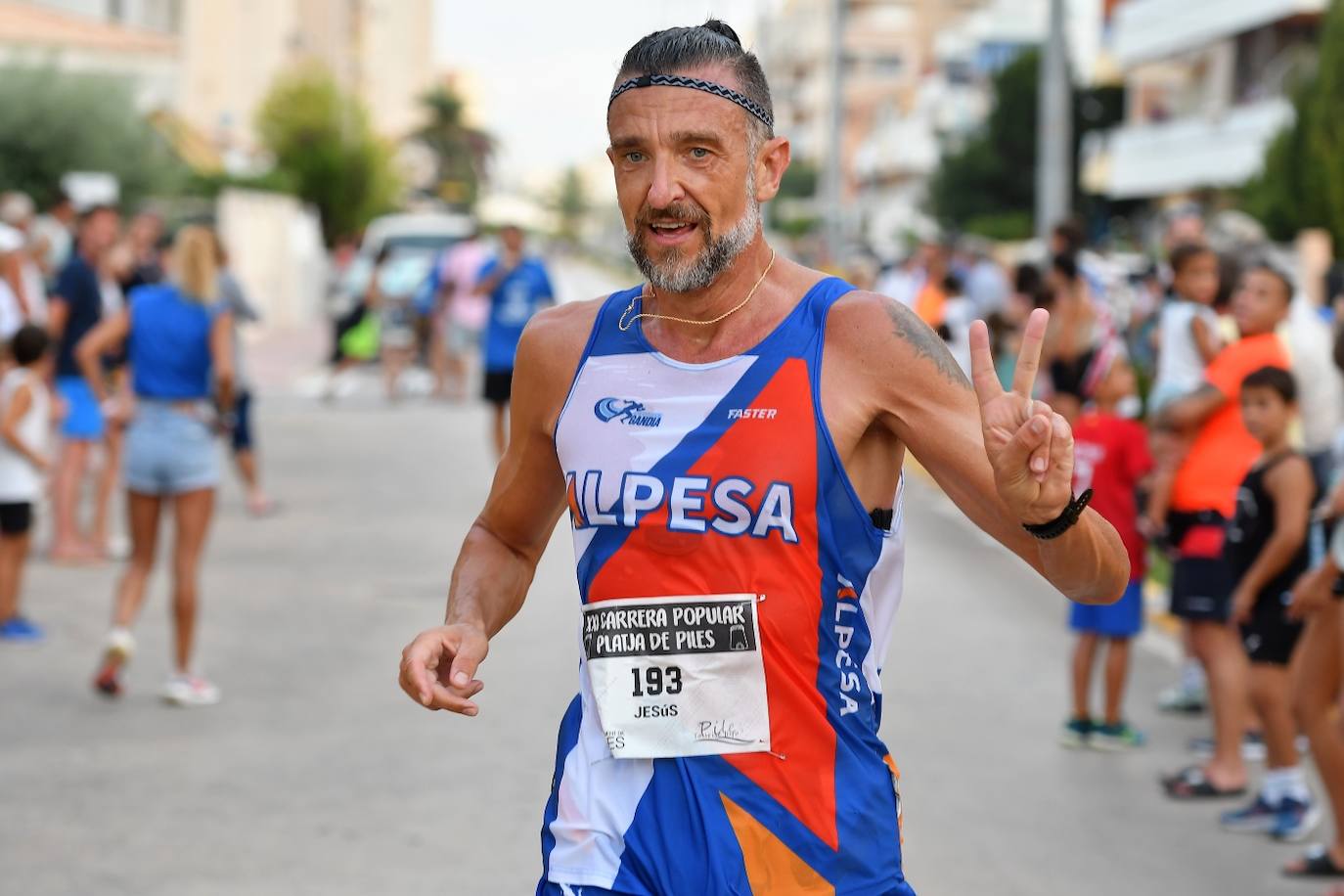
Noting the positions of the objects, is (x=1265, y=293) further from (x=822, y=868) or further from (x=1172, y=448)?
(x=822, y=868)

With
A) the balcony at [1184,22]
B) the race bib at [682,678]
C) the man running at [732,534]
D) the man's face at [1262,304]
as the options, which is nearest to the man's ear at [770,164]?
the man running at [732,534]

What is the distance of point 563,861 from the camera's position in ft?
10.7

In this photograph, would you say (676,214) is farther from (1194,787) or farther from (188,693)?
(188,693)

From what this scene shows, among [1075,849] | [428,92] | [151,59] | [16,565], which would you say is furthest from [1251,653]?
[428,92]

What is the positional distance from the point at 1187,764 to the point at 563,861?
5129 mm

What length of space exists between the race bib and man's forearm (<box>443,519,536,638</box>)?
1.24ft

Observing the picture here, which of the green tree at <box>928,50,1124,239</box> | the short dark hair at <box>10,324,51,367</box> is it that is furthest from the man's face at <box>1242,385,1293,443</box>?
the green tree at <box>928,50,1124,239</box>

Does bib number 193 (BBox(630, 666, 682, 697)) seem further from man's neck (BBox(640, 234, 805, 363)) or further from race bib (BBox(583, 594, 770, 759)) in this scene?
man's neck (BBox(640, 234, 805, 363))

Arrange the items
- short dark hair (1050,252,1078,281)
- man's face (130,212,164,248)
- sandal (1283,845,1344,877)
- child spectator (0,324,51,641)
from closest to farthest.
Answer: sandal (1283,845,1344,877)
child spectator (0,324,51,641)
short dark hair (1050,252,1078,281)
man's face (130,212,164,248)

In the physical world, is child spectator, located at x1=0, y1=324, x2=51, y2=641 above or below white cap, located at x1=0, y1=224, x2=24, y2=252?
below

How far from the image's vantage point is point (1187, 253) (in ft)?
28.9

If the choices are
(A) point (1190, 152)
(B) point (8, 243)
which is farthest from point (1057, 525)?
(A) point (1190, 152)

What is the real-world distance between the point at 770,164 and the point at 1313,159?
2974 centimetres

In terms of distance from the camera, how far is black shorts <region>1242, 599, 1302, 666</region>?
6793 millimetres
